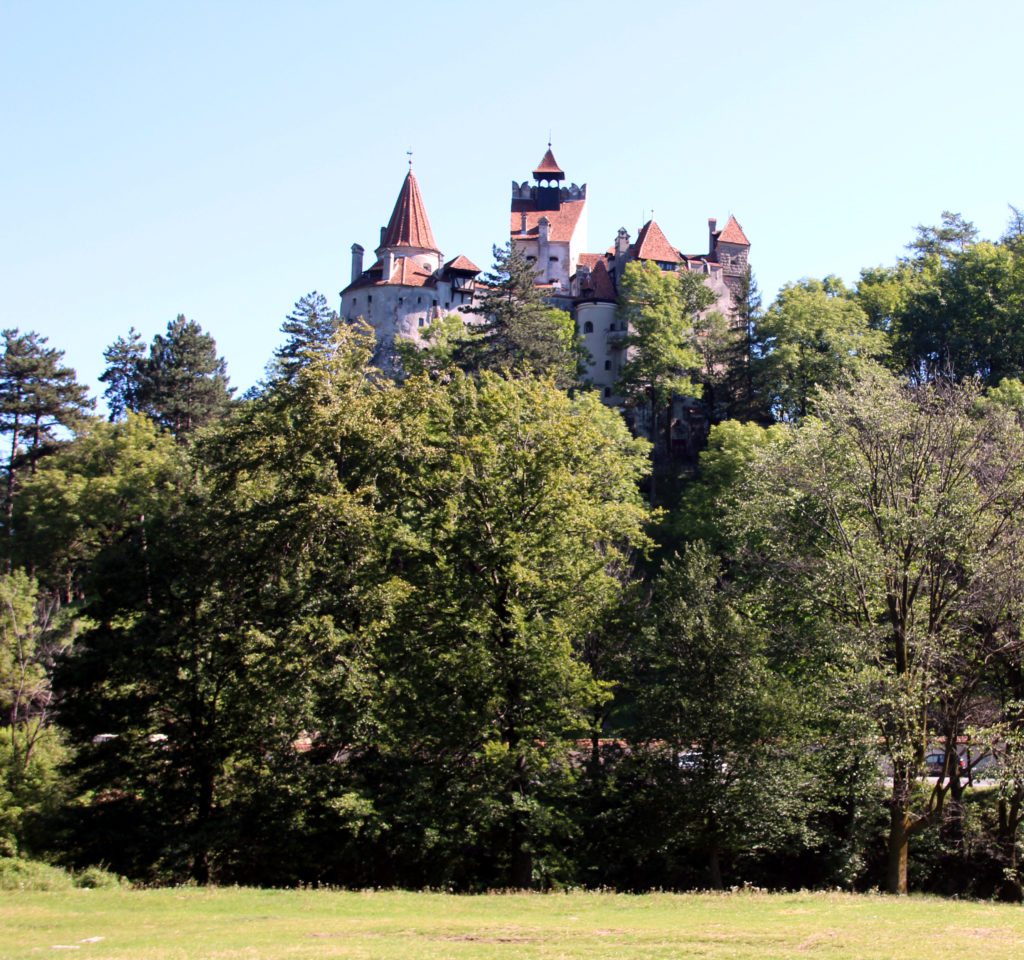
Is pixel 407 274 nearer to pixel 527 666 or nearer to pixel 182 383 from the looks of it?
pixel 182 383

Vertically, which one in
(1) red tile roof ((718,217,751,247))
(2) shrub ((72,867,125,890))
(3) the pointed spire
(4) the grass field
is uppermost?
(3) the pointed spire

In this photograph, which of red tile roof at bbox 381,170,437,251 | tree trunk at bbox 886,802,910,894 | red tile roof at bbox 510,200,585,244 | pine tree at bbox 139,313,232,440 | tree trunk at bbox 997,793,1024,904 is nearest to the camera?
tree trunk at bbox 886,802,910,894

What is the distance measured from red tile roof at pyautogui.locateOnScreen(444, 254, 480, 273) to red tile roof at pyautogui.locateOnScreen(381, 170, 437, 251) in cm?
247

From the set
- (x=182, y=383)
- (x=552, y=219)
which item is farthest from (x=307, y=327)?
(x=552, y=219)

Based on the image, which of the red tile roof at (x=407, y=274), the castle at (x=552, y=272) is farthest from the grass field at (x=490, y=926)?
the red tile roof at (x=407, y=274)

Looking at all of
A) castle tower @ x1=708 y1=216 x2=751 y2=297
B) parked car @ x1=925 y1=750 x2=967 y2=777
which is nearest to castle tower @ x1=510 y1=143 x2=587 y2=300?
castle tower @ x1=708 y1=216 x2=751 y2=297

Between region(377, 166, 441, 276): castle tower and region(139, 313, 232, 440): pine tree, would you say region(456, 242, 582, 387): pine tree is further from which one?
region(377, 166, 441, 276): castle tower

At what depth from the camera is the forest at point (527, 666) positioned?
25.4 metres

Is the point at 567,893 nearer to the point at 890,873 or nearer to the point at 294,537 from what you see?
the point at 890,873

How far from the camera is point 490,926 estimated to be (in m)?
17.5

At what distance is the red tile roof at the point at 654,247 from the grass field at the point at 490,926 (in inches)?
2655

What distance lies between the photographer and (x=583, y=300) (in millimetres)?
84625

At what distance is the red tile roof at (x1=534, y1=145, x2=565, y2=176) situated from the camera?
9694 centimetres

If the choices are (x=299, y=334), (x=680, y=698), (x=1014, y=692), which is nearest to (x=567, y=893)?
(x=680, y=698)
